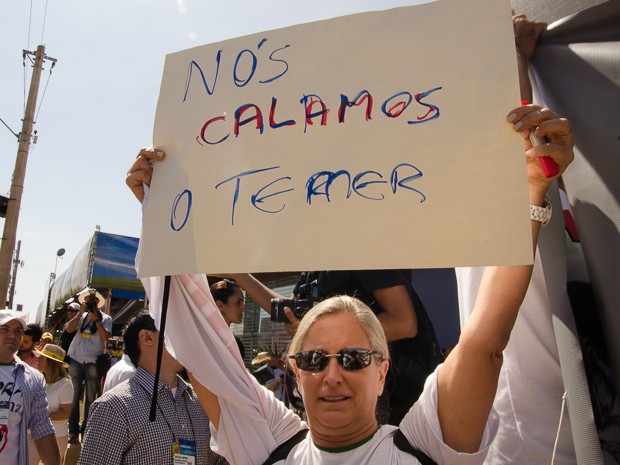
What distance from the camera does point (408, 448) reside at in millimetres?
1226

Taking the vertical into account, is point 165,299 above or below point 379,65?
below

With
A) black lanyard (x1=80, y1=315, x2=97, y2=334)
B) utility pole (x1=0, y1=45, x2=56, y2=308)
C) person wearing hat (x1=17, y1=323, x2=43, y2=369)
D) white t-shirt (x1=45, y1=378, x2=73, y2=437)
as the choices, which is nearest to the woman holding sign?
white t-shirt (x1=45, y1=378, x2=73, y2=437)

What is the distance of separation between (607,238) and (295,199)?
0.77m

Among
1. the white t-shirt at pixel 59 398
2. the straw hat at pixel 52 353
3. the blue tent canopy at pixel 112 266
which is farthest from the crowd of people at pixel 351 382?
the blue tent canopy at pixel 112 266

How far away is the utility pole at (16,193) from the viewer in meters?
12.4

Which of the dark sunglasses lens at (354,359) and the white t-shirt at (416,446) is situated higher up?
the dark sunglasses lens at (354,359)

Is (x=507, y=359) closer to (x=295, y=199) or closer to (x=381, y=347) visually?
(x=381, y=347)

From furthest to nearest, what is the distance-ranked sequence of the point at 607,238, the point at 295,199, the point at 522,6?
the point at 522,6, the point at 295,199, the point at 607,238

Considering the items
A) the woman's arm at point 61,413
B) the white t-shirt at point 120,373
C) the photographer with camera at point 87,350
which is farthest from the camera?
the photographer with camera at point 87,350

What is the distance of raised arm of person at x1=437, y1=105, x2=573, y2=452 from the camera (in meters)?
1.16

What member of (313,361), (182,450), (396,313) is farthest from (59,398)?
(313,361)

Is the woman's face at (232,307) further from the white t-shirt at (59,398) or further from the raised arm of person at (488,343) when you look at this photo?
the white t-shirt at (59,398)

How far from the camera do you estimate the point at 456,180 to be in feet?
3.97

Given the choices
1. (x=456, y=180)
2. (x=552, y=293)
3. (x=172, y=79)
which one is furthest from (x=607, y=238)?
(x=172, y=79)
